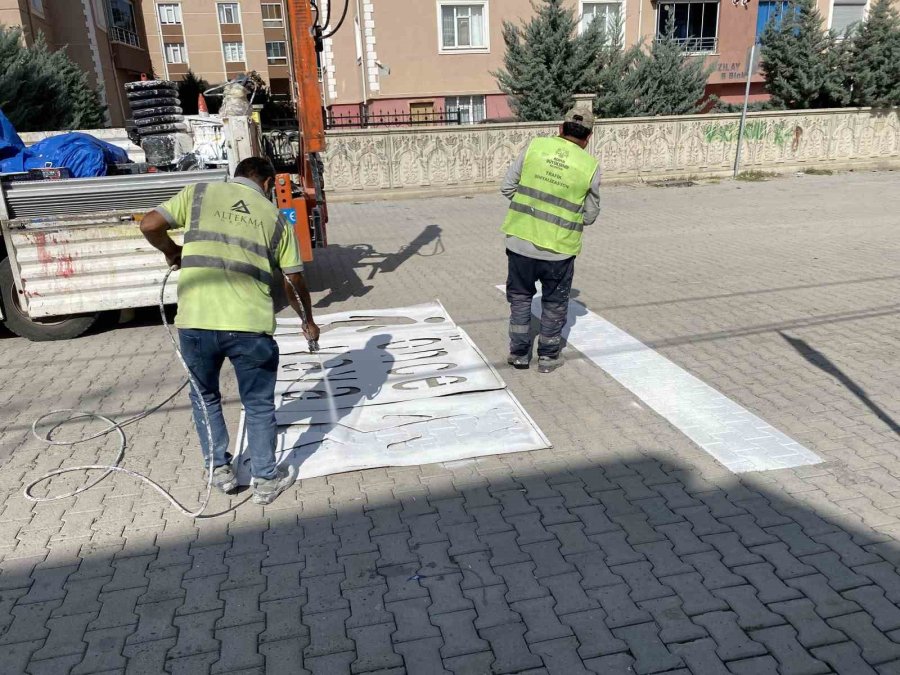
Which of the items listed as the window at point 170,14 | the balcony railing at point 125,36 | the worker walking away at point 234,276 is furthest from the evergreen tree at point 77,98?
the window at point 170,14

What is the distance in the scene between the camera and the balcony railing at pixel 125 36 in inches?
1259

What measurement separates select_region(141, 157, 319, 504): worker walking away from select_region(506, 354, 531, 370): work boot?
2.33 metres

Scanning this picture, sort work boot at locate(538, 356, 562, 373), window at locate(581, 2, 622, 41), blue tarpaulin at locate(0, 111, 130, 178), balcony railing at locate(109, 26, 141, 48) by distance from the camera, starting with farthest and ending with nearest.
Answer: balcony railing at locate(109, 26, 141, 48) → window at locate(581, 2, 622, 41) → blue tarpaulin at locate(0, 111, 130, 178) → work boot at locate(538, 356, 562, 373)

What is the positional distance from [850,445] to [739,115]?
16618mm

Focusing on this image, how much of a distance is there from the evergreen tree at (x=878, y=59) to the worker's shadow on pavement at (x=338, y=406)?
1947 cm

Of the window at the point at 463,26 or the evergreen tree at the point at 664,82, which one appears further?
the window at the point at 463,26

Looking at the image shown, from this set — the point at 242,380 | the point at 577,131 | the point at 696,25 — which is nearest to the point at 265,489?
the point at 242,380

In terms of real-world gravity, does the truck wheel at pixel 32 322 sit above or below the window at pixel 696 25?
below

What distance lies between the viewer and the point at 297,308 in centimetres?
374

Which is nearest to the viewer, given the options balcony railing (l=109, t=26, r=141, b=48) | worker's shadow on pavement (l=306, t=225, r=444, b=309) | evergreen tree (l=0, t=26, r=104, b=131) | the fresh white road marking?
the fresh white road marking

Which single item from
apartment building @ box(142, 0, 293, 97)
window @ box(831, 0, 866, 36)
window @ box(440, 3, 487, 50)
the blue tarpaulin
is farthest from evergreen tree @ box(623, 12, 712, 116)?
apartment building @ box(142, 0, 293, 97)

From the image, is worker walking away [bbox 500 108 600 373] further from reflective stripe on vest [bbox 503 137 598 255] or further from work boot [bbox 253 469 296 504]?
work boot [bbox 253 469 296 504]

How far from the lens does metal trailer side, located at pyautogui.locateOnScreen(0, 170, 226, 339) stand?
6199 millimetres

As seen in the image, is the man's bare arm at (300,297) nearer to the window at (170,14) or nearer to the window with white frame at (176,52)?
the window with white frame at (176,52)
